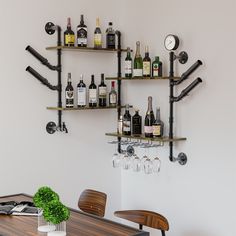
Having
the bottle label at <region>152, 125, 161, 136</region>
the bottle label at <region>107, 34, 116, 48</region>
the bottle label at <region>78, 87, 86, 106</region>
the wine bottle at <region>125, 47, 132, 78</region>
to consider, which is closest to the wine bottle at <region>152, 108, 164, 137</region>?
the bottle label at <region>152, 125, 161, 136</region>

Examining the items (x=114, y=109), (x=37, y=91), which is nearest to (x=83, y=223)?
(x=37, y=91)

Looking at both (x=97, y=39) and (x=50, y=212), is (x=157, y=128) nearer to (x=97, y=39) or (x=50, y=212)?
(x=97, y=39)

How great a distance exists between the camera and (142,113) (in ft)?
11.2

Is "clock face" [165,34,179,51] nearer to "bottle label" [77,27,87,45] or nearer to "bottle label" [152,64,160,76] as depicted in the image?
"bottle label" [152,64,160,76]

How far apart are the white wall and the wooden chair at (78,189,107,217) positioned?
22.5 inches

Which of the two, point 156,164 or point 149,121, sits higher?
point 149,121

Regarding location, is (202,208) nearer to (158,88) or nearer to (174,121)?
(174,121)

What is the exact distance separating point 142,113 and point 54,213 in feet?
5.08

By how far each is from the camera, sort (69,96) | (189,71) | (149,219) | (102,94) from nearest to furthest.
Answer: (149,219) < (189,71) < (69,96) < (102,94)

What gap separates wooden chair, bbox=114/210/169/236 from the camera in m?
2.37

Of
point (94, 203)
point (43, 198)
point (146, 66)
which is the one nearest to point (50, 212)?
point (43, 198)

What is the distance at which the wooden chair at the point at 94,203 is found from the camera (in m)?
2.68

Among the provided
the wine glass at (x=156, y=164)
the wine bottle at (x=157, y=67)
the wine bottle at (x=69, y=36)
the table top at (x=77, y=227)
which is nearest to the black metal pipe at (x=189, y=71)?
the wine bottle at (x=157, y=67)

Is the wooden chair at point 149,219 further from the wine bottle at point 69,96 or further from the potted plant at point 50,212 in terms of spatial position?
the wine bottle at point 69,96
